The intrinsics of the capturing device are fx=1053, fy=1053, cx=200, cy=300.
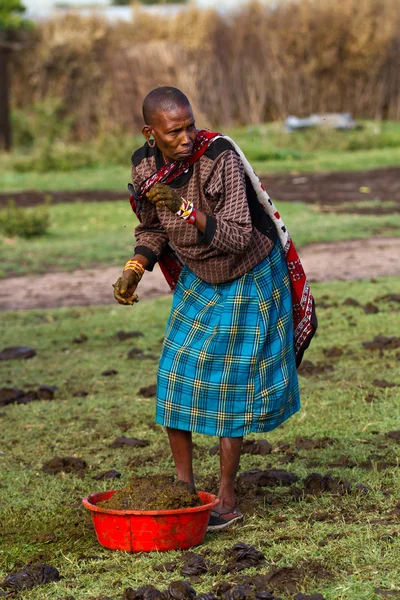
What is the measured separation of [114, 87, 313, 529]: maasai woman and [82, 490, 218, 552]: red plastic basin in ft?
0.85

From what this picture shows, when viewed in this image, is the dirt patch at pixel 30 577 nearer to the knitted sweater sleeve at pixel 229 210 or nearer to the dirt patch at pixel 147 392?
the knitted sweater sleeve at pixel 229 210

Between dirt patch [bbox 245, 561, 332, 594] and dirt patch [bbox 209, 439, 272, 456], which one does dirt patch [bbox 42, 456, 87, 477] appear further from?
dirt patch [bbox 245, 561, 332, 594]

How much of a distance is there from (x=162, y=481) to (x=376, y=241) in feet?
25.7

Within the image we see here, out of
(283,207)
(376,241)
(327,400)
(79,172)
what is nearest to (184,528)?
(327,400)

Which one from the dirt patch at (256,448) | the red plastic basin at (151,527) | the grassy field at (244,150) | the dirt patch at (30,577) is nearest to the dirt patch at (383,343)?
the dirt patch at (256,448)

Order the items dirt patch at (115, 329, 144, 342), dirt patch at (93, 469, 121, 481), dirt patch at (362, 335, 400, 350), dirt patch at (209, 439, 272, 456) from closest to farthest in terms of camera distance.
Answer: dirt patch at (93, 469, 121, 481) < dirt patch at (209, 439, 272, 456) < dirt patch at (362, 335, 400, 350) < dirt patch at (115, 329, 144, 342)

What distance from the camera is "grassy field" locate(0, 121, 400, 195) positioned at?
58.1 feet

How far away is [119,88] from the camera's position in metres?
24.2

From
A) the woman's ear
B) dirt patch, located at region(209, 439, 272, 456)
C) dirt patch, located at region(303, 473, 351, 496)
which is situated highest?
the woman's ear

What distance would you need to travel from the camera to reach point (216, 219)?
3.68m

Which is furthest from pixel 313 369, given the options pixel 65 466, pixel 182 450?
pixel 182 450

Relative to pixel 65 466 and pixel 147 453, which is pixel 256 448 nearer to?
pixel 147 453

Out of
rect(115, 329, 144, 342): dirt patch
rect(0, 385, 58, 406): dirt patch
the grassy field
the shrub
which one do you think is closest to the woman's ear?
rect(0, 385, 58, 406): dirt patch

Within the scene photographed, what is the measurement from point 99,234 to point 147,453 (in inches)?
302
